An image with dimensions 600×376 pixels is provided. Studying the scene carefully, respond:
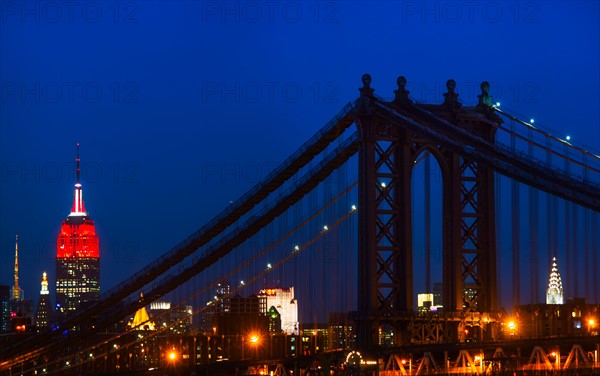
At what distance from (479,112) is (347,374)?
54.7 feet

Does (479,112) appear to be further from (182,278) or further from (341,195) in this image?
(182,278)

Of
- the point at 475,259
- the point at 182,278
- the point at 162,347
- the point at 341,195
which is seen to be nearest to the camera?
the point at 475,259

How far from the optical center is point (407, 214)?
75.2 meters

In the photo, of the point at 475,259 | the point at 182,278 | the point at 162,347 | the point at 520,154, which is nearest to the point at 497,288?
the point at 475,259

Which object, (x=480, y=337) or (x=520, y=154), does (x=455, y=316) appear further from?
(x=520, y=154)

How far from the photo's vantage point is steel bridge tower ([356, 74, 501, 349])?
74.7 metres

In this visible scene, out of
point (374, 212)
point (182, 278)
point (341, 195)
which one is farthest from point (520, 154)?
point (182, 278)

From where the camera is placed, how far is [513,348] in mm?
77188

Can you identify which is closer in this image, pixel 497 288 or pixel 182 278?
pixel 497 288

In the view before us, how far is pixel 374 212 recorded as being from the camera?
246 feet

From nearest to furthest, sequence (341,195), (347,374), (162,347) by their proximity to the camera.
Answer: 1. (347,374)
2. (341,195)
3. (162,347)

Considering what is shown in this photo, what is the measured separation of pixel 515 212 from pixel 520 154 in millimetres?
3053

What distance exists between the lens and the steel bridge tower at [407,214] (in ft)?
245

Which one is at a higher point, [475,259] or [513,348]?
[475,259]
